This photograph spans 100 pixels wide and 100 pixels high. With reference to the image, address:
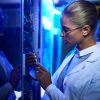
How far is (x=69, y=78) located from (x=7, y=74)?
389 millimetres

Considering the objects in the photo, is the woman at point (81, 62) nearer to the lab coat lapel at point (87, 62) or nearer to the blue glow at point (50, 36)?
the lab coat lapel at point (87, 62)

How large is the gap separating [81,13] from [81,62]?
289 millimetres

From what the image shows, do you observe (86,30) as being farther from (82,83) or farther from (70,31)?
(82,83)

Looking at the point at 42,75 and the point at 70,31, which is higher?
the point at 70,31

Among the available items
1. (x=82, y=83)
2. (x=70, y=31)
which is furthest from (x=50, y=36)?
(x=82, y=83)

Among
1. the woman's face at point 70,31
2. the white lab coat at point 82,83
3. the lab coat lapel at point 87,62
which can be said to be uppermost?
the woman's face at point 70,31

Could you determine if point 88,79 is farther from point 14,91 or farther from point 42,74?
point 14,91

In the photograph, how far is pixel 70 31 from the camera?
1.37 meters

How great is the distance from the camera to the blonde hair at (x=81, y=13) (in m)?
1.36

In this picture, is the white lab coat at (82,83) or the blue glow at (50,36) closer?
the white lab coat at (82,83)

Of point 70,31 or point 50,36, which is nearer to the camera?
point 70,31

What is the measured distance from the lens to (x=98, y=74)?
51.6 inches

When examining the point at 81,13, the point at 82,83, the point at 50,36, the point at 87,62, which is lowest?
the point at 82,83

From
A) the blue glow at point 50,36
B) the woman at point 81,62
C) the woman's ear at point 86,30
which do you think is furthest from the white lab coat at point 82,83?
the blue glow at point 50,36
